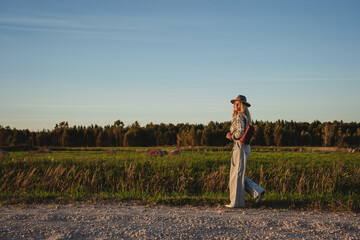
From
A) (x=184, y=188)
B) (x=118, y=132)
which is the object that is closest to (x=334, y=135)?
(x=118, y=132)

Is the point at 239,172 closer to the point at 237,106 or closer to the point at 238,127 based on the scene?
the point at 238,127

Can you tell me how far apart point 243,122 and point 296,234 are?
334 cm

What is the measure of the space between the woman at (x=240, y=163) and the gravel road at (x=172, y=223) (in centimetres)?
40

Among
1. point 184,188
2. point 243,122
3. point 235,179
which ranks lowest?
point 184,188

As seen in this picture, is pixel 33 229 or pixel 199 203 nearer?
pixel 33 229

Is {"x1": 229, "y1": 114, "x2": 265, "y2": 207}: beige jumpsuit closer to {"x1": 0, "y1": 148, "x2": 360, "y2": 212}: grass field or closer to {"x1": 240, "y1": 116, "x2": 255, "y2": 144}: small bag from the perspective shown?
{"x1": 240, "y1": 116, "x2": 255, "y2": 144}: small bag

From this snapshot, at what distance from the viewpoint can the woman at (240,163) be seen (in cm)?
912

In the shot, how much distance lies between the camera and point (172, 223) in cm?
736

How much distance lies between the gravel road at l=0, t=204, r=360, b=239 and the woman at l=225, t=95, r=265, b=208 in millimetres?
401

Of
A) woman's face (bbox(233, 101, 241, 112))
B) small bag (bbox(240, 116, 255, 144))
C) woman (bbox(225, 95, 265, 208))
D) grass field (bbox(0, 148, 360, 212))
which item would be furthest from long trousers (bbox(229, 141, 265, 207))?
woman's face (bbox(233, 101, 241, 112))

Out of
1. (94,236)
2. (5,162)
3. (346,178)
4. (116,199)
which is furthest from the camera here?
(5,162)

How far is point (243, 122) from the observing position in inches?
364

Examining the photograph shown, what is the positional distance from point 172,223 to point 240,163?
270cm

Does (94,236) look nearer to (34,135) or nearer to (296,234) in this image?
(296,234)
